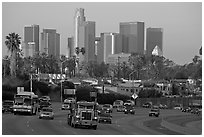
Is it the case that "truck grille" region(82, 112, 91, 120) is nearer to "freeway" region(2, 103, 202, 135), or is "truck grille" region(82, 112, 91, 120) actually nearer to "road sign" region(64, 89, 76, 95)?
"freeway" region(2, 103, 202, 135)

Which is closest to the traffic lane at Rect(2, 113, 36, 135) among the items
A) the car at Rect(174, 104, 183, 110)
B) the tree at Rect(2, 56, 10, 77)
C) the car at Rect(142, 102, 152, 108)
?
the car at Rect(142, 102, 152, 108)

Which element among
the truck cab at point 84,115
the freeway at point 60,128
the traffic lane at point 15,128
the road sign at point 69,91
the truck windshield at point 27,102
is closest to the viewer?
the traffic lane at point 15,128

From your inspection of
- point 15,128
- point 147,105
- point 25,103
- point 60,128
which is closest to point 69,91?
point 147,105

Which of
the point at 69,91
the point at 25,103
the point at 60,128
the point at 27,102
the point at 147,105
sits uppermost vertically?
the point at 69,91

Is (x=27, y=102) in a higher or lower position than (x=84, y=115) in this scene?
higher

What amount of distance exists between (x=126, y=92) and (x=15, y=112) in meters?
94.5

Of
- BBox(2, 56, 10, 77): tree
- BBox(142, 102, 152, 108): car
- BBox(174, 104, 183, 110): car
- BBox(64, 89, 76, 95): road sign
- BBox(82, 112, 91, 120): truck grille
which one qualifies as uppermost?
BBox(2, 56, 10, 77): tree

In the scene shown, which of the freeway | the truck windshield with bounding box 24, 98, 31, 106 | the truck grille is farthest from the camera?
the truck windshield with bounding box 24, 98, 31, 106

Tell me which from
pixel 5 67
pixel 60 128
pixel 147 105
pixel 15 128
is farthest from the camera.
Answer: pixel 5 67

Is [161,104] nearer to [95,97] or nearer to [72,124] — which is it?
[95,97]

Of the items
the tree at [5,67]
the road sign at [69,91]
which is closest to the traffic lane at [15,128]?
the road sign at [69,91]

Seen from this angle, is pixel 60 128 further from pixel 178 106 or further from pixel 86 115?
pixel 178 106

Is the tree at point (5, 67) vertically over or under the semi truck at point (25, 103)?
over

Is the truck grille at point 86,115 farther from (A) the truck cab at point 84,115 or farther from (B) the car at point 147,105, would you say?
(B) the car at point 147,105
